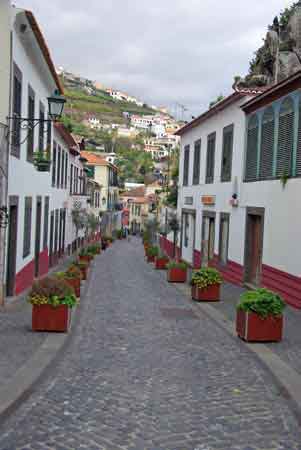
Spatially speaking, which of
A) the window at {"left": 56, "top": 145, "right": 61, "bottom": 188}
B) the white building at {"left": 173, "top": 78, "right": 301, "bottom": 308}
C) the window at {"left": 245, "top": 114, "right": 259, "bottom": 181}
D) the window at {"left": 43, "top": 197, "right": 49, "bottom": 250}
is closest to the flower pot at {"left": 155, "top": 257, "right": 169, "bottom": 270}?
the white building at {"left": 173, "top": 78, "right": 301, "bottom": 308}

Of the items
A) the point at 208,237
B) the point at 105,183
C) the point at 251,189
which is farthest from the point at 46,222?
the point at 105,183

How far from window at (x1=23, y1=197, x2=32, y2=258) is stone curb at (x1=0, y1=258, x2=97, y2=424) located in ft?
21.9

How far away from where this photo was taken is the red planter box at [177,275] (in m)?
21.9

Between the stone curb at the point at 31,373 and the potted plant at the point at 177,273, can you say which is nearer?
the stone curb at the point at 31,373

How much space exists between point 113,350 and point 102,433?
3.92 metres

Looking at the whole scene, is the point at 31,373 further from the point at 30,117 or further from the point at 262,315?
the point at 30,117

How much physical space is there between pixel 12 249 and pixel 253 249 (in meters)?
8.31

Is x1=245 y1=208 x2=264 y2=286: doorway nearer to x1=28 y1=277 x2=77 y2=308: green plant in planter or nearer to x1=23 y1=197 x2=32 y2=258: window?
x1=23 y1=197 x2=32 y2=258: window

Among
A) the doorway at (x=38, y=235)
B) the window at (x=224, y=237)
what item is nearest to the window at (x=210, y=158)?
the window at (x=224, y=237)

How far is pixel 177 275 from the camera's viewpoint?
71.9ft

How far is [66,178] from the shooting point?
3322 centimetres

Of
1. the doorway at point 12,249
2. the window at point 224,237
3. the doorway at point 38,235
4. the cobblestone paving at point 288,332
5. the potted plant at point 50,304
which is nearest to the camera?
the cobblestone paving at point 288,332

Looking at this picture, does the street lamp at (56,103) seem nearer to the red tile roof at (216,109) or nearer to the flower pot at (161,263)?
the red tile roof at (216,109)

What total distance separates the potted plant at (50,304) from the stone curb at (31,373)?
0.24m
